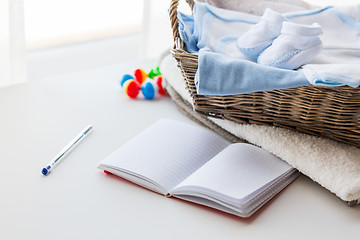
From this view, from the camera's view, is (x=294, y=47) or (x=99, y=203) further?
(x=294, y=47)

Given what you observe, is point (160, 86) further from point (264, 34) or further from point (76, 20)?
point (76, 20)

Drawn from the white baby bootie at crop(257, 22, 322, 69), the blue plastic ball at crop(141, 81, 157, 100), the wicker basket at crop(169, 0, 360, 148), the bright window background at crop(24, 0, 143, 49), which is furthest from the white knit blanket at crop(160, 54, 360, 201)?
the bright window background at crop(24, 0, 143, 49)

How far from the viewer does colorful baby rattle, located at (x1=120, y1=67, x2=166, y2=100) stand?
1108mm

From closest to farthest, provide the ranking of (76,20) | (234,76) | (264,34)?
(234,76)
(264,34)
(76,20)

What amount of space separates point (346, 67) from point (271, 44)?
0.67 ft

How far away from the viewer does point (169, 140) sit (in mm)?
896

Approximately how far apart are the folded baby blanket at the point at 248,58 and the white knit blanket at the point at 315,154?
9cm

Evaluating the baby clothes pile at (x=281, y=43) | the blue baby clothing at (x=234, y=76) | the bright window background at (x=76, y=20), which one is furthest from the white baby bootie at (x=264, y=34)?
the bright window background at (x=76, y=20)

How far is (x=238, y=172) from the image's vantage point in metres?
0.80

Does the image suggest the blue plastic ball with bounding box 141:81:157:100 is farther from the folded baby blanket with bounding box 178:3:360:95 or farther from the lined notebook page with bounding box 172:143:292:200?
the lined notebook page with bounding box 172:143:292:200

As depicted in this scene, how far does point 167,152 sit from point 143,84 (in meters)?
0.30

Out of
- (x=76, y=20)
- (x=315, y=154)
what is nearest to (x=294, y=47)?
(x=315, y=154)

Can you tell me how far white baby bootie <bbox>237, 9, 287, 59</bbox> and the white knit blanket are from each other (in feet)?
0.47

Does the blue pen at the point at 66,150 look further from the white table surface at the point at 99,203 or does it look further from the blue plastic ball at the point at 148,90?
the blue plastic ball at the point at 148,90
